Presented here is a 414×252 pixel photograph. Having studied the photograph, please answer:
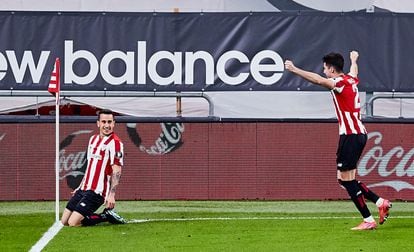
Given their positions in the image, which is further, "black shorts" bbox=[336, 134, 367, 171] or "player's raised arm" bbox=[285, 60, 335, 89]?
"black shorts" bbox=[336, 134, 367, 171]

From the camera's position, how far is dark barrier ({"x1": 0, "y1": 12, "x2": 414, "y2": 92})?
1923 cm

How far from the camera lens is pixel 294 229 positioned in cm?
1389

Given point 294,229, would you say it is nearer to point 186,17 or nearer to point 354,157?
point 354,157

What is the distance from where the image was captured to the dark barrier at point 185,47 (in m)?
19.2

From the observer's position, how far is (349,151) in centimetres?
1371

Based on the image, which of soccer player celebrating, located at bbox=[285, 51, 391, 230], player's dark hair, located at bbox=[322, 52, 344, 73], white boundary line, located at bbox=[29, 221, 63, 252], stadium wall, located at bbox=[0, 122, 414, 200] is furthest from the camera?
stadium wall, located at bbox=[0, 122, 414, 200]

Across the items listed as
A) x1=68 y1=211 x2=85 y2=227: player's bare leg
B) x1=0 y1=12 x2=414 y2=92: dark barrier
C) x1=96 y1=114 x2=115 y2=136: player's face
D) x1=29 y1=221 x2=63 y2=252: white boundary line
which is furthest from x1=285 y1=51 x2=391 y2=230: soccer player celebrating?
x1=0 y1=12 x2=414 y2=92: dark barrier

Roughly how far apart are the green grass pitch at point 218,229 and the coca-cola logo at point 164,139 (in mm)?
931

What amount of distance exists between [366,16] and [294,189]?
301 centimetres

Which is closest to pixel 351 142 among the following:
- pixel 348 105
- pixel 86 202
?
pixel 348 105

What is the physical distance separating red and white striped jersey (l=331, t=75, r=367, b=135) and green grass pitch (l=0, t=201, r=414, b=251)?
115cm

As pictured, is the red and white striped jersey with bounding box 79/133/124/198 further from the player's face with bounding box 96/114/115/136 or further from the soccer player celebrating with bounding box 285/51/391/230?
the soccer player celebrating with bounding box 285/51/391/230

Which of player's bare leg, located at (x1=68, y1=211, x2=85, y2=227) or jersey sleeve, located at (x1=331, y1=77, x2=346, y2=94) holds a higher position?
jersey sleeve, located at (x1=331, y1=77, x2=346, y2=94)

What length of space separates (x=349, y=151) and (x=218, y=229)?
1.75m
